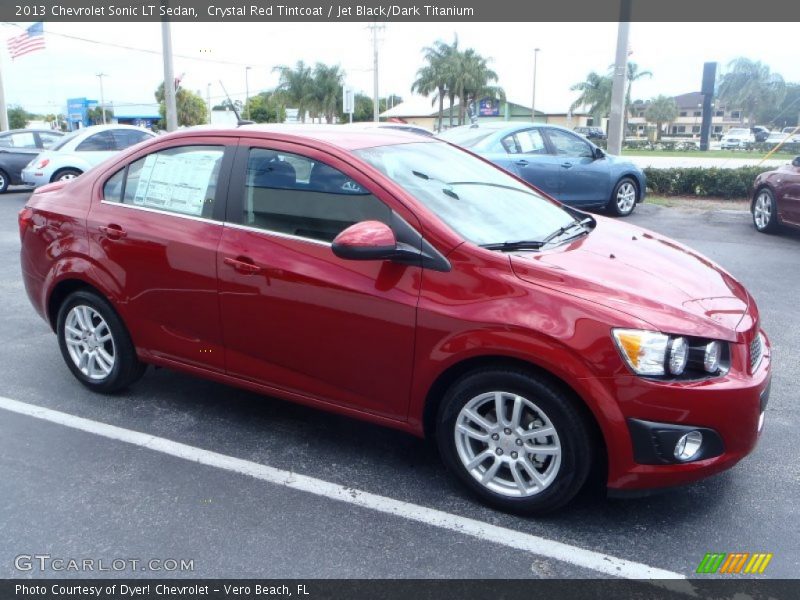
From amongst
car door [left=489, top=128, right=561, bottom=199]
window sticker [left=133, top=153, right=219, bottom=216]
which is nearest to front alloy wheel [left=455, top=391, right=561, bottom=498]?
window sticker [left=133, top=153, right=219, bottom=216]

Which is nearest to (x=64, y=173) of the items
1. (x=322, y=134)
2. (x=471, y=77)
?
(x=322, y=134)

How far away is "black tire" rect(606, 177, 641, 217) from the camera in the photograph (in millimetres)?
11977

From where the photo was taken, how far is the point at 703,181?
1434 cm

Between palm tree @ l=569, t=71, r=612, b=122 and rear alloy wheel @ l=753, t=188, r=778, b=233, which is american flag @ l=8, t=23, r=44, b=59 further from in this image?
palm tree @ l=569, t=71, r=612, b=122

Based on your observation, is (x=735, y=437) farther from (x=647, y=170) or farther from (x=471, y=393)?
(x=647, y=170)

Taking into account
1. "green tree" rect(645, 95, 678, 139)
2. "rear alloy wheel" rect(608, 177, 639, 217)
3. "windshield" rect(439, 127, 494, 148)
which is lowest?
"rear alloy wheel" rect(608, 177, 639, 217)

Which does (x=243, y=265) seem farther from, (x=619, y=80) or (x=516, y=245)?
(x=619, y=80)

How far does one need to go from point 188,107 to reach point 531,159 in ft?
226

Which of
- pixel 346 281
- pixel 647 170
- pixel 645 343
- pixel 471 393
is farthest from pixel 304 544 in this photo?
pixel 647 170

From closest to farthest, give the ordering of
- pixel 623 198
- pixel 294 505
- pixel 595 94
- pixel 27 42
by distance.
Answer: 1. pixel 294 505
2. pixel 623 198
3. pixel 27 42
4. pixel 595 94

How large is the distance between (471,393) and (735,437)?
3.58 feet

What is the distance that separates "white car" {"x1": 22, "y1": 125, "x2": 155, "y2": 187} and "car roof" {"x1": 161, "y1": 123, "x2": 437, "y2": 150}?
11.3 meters

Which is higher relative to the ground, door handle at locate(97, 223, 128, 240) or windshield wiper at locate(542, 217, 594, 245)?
windshield wiper at locate(542, 217, 594, 245)

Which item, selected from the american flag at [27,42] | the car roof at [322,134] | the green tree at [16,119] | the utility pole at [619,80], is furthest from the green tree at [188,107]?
the car roof at [322,134]
